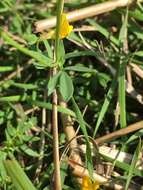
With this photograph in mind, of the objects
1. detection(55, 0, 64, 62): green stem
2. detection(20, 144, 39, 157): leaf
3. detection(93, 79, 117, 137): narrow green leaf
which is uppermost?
detection(55, 0, 64, 62): green stem

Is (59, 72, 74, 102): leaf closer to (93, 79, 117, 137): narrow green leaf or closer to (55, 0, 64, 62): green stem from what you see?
(55, 0, 64, 62): green stem

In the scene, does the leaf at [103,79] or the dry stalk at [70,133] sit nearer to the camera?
the dry stalk at [70,133]

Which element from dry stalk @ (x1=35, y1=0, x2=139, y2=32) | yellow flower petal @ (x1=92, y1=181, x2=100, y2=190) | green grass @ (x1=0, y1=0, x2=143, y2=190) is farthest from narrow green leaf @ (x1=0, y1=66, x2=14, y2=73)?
yellow flower petal @ (x1=92, y1=181, x2=100, y2=190)

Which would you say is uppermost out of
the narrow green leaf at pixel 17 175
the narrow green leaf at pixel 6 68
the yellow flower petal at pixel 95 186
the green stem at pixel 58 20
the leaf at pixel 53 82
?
the green stem at pixel 58 20

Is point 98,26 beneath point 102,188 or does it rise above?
above

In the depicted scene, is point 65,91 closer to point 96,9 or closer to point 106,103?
point 106,103

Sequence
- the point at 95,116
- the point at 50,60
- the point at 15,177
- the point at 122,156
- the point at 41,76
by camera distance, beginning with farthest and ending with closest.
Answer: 1. the point at 41,76
2. the point at 95,116
3. the point at 122,156
4. the point at 15,177
5. the point at 50,60

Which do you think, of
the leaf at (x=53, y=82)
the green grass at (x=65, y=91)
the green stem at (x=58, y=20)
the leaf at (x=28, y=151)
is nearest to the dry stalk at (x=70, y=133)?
the green grass at (x=65, y=91)

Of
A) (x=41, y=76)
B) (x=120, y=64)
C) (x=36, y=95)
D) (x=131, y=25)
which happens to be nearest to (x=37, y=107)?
(x=36, y=95)

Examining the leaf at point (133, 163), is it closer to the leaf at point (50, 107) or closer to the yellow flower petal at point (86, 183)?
the yellow flower petal at point (86, 183)

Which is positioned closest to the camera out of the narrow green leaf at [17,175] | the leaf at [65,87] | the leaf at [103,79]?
the leaf at [65,87]

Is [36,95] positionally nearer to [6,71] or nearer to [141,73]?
[6,71]
